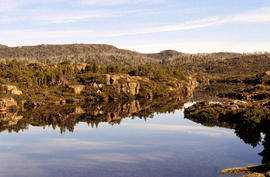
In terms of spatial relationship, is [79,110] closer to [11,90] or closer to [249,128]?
[11,90]

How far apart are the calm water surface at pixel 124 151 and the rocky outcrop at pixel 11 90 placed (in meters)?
53.8

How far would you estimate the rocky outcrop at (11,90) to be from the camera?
142562mm

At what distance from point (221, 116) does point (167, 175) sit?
2221 inches

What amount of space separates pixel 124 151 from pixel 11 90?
9494 cm

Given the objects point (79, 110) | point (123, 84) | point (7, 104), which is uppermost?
point (123, 84)

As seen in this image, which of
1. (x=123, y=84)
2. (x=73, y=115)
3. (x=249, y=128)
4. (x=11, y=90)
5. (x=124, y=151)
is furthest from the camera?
(x=123, y=84)

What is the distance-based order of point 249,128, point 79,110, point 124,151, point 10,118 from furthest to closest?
point 79,110, point 10,118, point 249,128, point 124,151

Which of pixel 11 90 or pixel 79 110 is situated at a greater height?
pixel 11 90

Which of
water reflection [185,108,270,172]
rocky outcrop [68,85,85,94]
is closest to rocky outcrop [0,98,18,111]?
rocky outcrop [68,85,85,94]

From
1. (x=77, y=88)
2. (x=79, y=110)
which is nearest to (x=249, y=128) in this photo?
(x=79, y=110)

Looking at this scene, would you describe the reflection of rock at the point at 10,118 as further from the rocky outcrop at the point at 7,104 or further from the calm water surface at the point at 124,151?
the rocky outcrop at the point at 7,104

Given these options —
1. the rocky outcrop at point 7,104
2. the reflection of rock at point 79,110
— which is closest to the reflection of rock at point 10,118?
the rocky outcrop at point 7,104

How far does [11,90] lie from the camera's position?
144 meters

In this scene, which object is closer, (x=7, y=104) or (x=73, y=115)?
(x=73, y=115)
